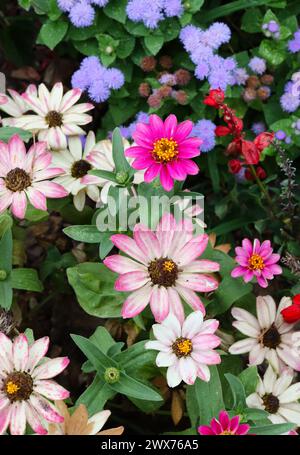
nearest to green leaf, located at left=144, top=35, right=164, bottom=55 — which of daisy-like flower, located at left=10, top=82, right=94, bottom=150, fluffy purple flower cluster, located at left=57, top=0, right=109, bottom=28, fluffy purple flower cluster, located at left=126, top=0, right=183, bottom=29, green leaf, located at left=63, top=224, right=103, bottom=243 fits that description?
fluffy purple flower cluster, located at left=126, top=0, right=183, bottom=29

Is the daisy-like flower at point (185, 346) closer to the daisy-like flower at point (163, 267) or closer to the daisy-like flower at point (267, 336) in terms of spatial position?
the daisy-like flower at point (163, 267)

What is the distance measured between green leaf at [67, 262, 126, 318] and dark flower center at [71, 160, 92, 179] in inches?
8.9

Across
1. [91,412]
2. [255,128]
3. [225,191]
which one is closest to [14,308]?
[91,412]

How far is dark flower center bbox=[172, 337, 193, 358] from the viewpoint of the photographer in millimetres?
1246

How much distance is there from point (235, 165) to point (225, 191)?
31cm

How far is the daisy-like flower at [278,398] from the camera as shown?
133cm

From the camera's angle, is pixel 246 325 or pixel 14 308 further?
pixel 14 308

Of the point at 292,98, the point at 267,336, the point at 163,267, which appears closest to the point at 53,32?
the point at 292,98

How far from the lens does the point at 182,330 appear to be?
127 cm

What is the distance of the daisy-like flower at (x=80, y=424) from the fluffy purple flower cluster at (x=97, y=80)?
869 millimetres

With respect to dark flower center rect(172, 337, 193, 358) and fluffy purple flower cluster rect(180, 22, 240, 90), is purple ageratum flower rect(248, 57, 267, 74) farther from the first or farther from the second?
dark flower center rect(172, 337, 193, 358)

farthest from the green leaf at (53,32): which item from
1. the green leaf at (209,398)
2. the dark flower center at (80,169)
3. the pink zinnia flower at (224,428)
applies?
the pink zinnia flower at (224,428)
